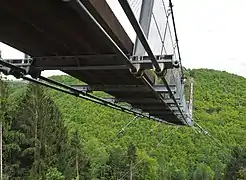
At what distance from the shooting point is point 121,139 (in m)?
36.7

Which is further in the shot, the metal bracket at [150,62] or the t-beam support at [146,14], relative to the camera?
the metal bracket at [150,62]

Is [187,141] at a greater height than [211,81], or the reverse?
[211,81]

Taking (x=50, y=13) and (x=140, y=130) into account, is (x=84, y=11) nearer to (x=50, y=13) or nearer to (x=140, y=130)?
(x=50, y=13)

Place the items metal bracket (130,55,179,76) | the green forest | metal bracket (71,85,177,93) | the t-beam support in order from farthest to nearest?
1. the green forest
2. metal bracket (71,85,177,93)
3. metal bracket (130,55,179,76)
4. the t-beam support

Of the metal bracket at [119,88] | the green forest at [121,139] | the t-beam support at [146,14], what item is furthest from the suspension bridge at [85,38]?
the green forest at [121,139]

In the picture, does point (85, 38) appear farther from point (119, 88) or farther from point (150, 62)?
point (119, 88)

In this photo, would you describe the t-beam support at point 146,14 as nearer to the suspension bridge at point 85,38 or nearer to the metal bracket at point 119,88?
the suspension bridge at point 85,38

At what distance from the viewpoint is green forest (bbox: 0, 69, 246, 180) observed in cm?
1869

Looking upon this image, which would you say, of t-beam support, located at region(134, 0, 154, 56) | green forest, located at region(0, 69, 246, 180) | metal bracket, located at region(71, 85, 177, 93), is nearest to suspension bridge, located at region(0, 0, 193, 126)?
t-beam support, located at region(134, 0, 154, 56)

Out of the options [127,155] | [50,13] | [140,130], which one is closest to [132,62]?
[50,13]

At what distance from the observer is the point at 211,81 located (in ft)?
135

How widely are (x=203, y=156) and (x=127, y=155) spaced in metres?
14.0

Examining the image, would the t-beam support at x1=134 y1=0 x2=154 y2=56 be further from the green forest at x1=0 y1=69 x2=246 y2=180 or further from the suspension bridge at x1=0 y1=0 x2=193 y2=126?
the green forest at x1=0 y1=69 x2=246 y2=180

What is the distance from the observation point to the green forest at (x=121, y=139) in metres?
18.7
